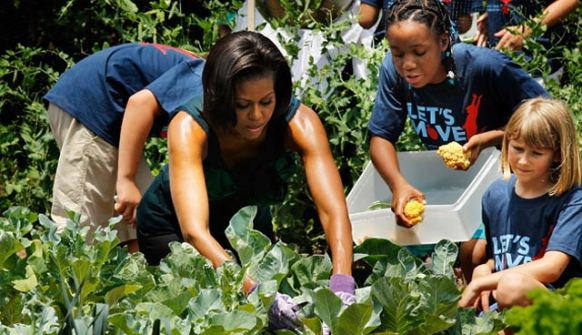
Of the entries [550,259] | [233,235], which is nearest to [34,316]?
[233,235]

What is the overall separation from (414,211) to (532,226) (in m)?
0.54

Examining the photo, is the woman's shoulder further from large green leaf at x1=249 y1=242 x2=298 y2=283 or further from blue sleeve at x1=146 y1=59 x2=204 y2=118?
large green leaf at x1=249 y1=242 x2=298 y2=283

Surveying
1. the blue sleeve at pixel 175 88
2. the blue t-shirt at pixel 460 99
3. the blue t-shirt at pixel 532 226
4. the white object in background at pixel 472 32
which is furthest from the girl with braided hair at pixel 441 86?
the white object in background at pixel 472 32

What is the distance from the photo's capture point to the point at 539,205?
3371 mm

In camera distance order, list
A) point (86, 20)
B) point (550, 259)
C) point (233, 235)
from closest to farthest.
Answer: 1. point (233, 235)
2. point (550, 259)
3. point (86, 20)

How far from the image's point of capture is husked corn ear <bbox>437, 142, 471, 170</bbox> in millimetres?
3783

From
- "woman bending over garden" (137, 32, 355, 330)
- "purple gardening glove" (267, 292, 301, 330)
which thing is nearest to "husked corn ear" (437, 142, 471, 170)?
"woman bending over garden" (137, 32, 355, 330)

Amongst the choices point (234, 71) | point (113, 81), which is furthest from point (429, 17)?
point (113, 81)

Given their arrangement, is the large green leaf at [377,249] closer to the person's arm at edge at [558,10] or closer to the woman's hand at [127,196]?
the woman's hand at [127,196]

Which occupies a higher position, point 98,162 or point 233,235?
point 233,235

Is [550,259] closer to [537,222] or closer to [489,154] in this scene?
[537,222]

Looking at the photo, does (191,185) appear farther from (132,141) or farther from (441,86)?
(441,86)

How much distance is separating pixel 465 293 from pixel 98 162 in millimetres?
1768

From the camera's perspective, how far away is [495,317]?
2766 mm
